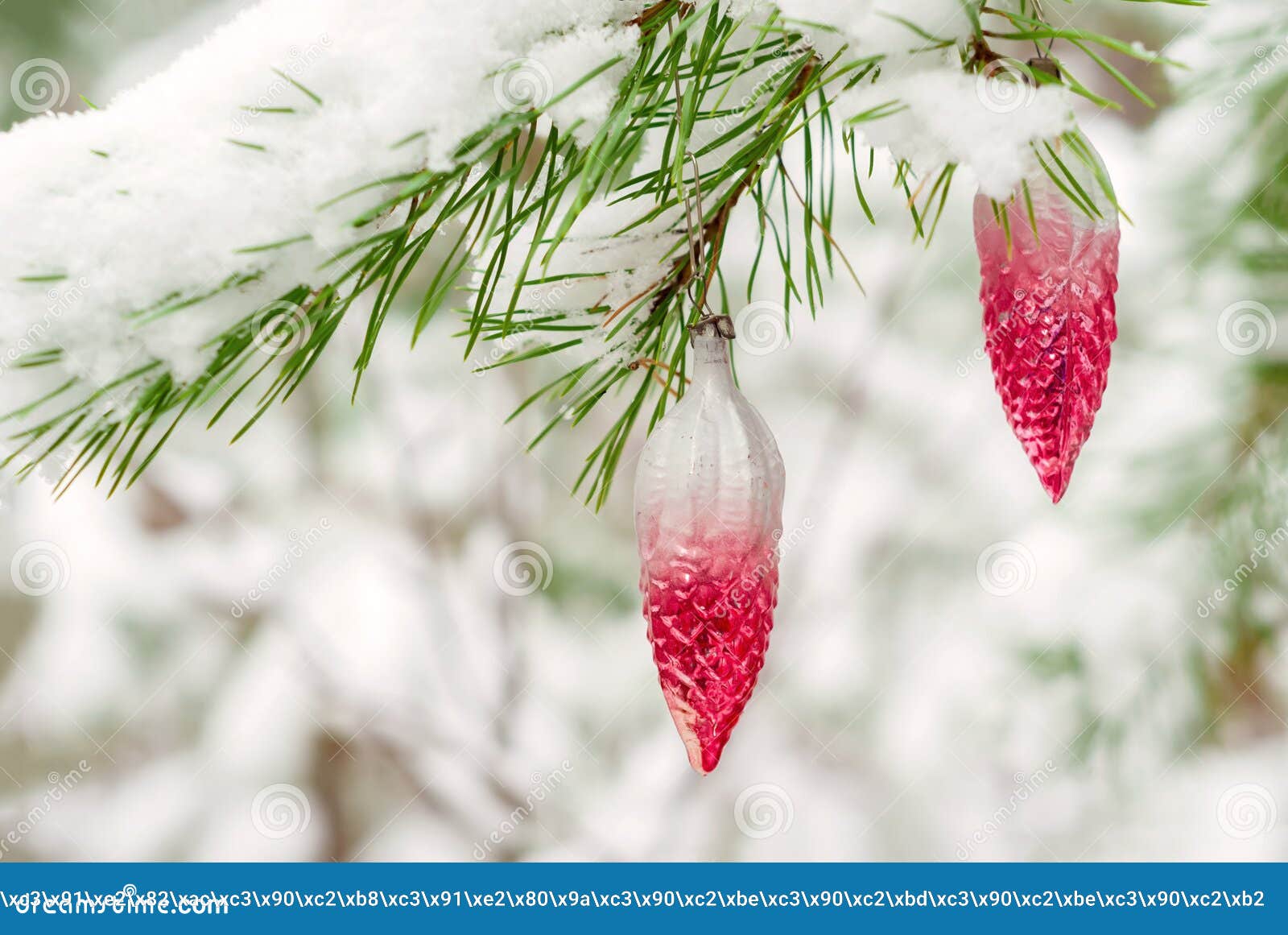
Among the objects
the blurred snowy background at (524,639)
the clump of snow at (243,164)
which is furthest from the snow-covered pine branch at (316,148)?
the blurred snowy background at (524,639)

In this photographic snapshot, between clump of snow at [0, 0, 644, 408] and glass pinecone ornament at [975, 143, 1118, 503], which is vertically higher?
clump of snow at [0, 0, 644, 408]

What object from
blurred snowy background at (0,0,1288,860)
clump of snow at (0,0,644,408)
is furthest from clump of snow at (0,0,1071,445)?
blurred snowy background at (0,0,1288,860)

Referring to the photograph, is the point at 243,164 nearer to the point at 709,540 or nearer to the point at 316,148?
the point at 316,148

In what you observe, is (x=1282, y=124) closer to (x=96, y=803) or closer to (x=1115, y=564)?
(x=1115, y=564)

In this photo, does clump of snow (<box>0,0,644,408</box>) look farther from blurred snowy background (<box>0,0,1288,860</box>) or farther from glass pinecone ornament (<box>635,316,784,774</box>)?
blurred snowy background (<box>0,0,1288,860</box>)

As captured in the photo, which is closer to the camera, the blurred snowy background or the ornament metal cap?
the ornament metal cap

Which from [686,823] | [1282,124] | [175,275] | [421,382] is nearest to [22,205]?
[175,275]

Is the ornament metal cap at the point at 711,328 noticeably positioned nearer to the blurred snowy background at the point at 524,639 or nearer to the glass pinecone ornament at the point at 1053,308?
the glass pinecone ornament at the point at 1053,308

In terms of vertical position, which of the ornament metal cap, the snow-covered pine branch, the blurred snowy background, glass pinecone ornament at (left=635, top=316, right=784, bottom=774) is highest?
the snow-covered pine branch
